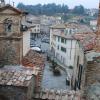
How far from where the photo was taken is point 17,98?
49.4 feet

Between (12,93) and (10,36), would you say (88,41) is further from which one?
(10,36)

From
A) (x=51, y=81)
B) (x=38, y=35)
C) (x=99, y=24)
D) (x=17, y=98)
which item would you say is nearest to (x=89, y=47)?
(x=99, y=24)

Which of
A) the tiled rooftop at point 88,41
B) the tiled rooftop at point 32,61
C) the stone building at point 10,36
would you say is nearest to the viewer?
the tiled rooftop at point 88,41

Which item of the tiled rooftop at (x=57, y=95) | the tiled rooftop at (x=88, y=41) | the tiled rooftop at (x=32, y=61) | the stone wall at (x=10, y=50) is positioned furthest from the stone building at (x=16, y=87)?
the tiled rooftop at (x=32, y=61)

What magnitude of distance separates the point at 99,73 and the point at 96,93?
0.79 metres

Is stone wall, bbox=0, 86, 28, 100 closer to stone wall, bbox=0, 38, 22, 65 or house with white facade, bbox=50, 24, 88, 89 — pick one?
stone wall, bbox=0, 38, 22, 65

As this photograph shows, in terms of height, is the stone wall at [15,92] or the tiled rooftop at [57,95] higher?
the stone wall at [15,92]

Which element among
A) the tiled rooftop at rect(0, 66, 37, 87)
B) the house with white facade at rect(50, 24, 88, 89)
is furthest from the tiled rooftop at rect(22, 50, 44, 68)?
the house with white facade at rect(50, 24, 88, 89)

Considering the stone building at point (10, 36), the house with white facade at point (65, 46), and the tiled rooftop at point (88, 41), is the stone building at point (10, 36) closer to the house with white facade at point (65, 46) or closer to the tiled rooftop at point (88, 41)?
the tiled rooftop at point (88, 41)

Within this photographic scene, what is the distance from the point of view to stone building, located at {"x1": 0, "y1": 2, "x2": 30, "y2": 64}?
20891 mm

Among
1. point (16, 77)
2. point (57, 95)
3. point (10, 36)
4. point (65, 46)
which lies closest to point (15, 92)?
point (16, 77)

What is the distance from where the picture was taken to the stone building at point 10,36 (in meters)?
20.9

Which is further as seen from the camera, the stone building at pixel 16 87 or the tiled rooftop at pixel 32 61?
the tiled rooftop at pixel 32 61

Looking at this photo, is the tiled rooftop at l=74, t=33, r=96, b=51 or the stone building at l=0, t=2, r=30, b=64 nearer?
the tiled rooftop at l=74, t=33, r=96, b=51
